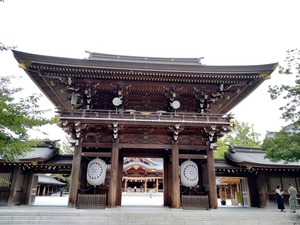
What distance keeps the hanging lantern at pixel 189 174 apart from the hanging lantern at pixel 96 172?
435 centimetres

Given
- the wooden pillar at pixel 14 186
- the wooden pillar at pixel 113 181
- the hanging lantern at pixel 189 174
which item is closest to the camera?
the wooden pillar at pixel 113 181

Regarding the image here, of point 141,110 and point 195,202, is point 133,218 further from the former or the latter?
point 141,110

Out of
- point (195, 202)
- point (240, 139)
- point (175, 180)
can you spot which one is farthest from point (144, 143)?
point (240, 139)

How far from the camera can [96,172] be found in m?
11.6

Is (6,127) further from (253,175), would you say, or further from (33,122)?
(253,175)

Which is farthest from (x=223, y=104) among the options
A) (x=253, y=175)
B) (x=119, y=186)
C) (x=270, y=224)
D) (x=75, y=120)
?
(x=75, y=120)

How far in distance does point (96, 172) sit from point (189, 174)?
5.12 metres

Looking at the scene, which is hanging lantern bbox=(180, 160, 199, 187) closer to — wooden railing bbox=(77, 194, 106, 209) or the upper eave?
wooden railing bbox=(77, 194, 106, 209)

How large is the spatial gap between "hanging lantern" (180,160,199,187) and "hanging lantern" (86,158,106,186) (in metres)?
4.35

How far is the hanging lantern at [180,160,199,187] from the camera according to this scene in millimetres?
11805

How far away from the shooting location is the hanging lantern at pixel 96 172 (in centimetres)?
1145

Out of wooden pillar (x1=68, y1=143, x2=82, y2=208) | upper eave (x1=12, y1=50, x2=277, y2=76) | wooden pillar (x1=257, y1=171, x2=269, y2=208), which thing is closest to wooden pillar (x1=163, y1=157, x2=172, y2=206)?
wooden pillar (x1=68, y1=143, x2=82, y2=208)

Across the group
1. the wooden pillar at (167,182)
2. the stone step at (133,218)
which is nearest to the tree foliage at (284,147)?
the stone step at (133,218)

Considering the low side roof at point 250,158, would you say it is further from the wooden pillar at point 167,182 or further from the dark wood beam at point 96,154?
the dark wood beam at point 96,154
